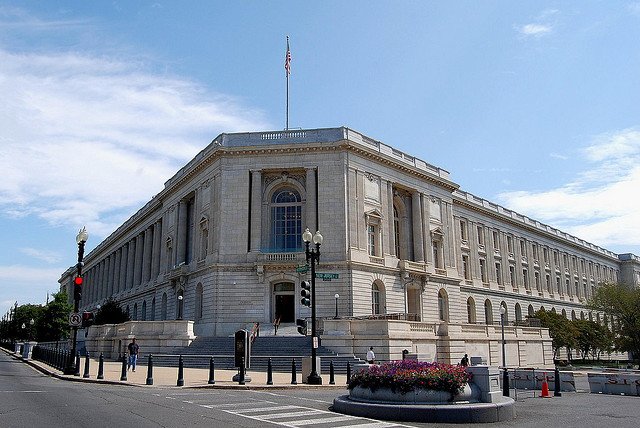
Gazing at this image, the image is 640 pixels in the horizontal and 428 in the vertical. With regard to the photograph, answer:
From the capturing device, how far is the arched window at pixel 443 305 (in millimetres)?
57125

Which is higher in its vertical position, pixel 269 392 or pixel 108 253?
pixel 108 253

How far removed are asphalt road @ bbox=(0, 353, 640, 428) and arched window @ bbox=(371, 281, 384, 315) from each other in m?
27.2

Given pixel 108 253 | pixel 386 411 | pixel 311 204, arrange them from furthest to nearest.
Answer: pixel 108 253 < pixel 311 204 < pixel 386 411

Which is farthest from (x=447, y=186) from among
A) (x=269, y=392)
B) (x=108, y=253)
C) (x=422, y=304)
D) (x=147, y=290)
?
(x=108, y=253)

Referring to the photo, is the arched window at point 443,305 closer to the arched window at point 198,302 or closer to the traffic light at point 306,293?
the arched window at point 198,302

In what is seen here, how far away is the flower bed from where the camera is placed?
47.2 ft

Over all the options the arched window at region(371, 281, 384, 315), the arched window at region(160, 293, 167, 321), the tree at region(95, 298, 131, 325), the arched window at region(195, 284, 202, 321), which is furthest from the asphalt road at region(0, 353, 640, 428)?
the tree at region(95, 298, 131, 325)

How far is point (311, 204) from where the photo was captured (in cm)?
4825

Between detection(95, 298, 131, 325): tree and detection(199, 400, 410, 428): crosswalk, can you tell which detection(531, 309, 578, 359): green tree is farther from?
Answer: detection(199, 400, 410, 428): crosswalk

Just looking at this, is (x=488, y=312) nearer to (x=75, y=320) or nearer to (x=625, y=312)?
(x=625, y=312)

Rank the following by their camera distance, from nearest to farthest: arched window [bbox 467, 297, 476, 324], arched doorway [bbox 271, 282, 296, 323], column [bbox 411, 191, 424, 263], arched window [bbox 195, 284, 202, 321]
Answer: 1. arched doorway [bbox 271, 282, 296, 323]
2. arched window [bbox 195, 284, 202, 321]
3. column [bbox 411, 191, 424, 263]
4. arched window [bbox 467, 297, 476, 324]

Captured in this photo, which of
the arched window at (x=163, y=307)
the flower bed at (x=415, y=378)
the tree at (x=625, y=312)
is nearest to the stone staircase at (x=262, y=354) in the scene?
the flower bed at (x=415, y=378)

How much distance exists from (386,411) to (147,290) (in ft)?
193

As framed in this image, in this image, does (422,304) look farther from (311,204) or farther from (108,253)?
(108,253)
